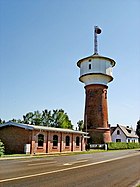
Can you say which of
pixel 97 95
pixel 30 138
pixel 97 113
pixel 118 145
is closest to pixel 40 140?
pixel 30 138

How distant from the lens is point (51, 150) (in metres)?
31.8

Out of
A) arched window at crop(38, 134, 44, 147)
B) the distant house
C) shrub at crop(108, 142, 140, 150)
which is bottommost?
shrub at crop(108, 142, 140, 150)

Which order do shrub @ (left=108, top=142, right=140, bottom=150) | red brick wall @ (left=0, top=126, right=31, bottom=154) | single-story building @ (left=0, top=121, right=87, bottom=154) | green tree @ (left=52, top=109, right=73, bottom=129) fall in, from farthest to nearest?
green tree @ (left=52, top=109, right=73, bottom=129)
shrub @ (left=108, top=142, right=140, bottom=150)
red brick wall @ (left=0, top=126, right=31, bottom=154)
single-story building @ (left=0, top=121, right=87, bottom=154)

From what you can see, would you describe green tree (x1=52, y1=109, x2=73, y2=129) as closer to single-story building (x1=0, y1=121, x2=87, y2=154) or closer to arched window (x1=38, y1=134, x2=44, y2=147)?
single-story building (x1=0, y1=121, x2=87, y2=154)

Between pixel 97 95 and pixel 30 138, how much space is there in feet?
68.1

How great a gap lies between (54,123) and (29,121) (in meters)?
7.37

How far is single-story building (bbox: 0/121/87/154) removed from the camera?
A: 28688 mm

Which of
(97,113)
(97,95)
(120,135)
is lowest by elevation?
(120,135)

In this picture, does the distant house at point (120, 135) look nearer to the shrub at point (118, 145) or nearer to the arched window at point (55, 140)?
the shrub at point (118, 145)

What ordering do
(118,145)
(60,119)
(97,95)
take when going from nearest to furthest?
(97,95) → (118,145) → (60,119)

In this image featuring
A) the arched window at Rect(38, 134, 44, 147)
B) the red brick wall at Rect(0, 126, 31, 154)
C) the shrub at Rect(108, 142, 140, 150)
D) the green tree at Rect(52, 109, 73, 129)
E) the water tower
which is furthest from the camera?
the green tree at Rect(52, 109, 73, 129)

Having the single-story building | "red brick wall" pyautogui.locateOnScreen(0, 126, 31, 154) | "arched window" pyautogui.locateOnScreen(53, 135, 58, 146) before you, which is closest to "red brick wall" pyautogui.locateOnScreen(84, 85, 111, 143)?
the single-story building

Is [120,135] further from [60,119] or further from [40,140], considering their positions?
[40,140]

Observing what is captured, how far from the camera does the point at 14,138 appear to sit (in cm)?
2966
